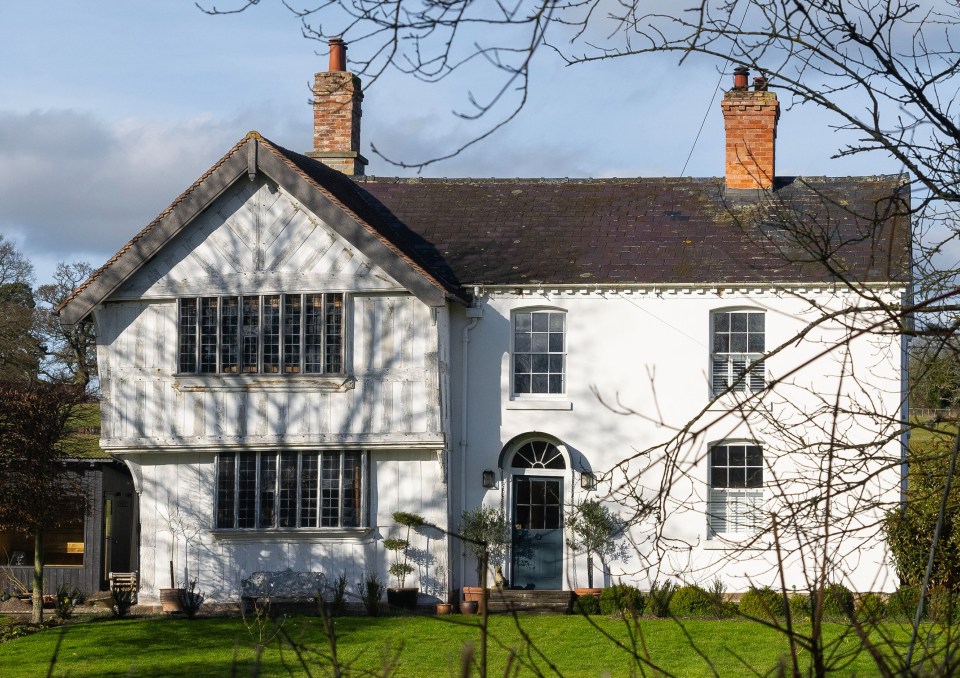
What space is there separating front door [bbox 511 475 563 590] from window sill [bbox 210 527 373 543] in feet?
8.67

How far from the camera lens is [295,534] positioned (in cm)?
2131

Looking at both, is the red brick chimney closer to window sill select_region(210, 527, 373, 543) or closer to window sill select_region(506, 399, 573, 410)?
window sill select_region(506, 399, 573, 410)

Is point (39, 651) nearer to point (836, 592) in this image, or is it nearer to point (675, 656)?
point (675, 656)

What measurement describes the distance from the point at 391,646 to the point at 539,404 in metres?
6.32

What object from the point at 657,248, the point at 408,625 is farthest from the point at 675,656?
the point at 657,248

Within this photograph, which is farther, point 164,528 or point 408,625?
point 164,528

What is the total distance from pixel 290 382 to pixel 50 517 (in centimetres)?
469

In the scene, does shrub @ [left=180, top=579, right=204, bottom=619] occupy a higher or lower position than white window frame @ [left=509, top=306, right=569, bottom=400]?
lower

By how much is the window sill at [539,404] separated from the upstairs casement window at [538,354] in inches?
9.2

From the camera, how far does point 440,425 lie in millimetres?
20906

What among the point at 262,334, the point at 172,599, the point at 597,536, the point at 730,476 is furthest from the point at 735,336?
the point at 172,599

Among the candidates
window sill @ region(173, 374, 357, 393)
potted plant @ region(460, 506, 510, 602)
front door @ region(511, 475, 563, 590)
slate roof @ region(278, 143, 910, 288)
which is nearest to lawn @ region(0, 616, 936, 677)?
potted plant @ region(460, 506, 510, 602)

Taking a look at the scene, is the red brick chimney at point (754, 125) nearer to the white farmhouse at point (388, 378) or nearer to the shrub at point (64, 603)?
the white farmhouse at point (388, 378)

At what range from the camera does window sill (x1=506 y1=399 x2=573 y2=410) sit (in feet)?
71.5
